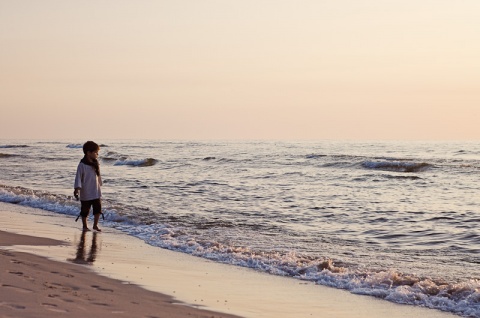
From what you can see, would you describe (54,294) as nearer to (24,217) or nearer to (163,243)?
(163,243)

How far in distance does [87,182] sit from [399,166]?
25.2 m

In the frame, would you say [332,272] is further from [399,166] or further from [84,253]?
[399,166]

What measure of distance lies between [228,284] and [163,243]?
3.67 m

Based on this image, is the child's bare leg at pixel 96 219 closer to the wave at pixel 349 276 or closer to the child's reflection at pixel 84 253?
the child's reflection at pixel 84 253

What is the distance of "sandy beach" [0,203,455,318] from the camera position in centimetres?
570

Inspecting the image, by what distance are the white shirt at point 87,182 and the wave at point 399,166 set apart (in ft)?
77.8

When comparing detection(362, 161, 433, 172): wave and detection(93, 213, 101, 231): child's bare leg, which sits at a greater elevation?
detection(362, 161, 433, 172): wave

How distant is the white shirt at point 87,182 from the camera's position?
12.0 m

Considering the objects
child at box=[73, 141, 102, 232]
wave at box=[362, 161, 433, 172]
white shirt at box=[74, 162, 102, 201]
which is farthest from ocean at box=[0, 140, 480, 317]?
wave at box=[362, 161, 433, 172]

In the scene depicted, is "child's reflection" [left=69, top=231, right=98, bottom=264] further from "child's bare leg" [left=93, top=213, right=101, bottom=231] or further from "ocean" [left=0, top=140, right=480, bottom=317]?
"ocean" [left=0, top=140, right=480, bottom=317]

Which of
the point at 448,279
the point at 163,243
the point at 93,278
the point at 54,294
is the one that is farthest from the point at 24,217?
the point at 448,279

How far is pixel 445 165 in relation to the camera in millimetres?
34125

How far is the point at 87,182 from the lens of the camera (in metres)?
12.1

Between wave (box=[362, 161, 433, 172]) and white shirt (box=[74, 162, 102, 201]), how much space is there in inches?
934
